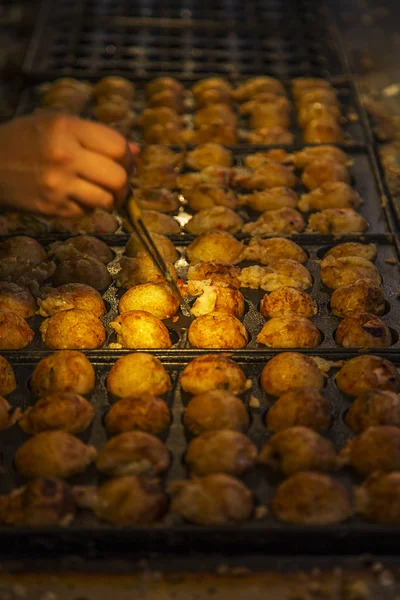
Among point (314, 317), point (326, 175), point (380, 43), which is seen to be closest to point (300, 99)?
point (326, 175)

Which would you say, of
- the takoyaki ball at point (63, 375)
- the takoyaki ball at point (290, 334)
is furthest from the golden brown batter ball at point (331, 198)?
the takoyaki ball at point (63, 375)

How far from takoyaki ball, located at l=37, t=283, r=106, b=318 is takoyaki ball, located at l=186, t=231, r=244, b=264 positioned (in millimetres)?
508

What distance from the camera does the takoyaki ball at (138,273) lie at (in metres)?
3.02

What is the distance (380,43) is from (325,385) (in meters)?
4.12

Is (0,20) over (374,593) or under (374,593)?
under

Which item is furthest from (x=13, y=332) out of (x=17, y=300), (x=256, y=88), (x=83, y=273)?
(x=256, y=88)

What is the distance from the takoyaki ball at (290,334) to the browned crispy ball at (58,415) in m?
0.72

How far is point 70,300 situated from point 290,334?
85cm

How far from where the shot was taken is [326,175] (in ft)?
12.2

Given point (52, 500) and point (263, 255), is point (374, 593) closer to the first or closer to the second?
point (52, 500)

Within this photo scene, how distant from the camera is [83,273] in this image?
301 cm

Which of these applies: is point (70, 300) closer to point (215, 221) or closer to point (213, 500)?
point (215, 221)

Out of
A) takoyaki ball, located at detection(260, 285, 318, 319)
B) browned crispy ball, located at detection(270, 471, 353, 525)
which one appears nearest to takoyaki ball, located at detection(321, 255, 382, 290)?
takoyaki ball, located at detection(260, 285, 318, 319)

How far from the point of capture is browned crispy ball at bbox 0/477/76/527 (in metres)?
1.99
